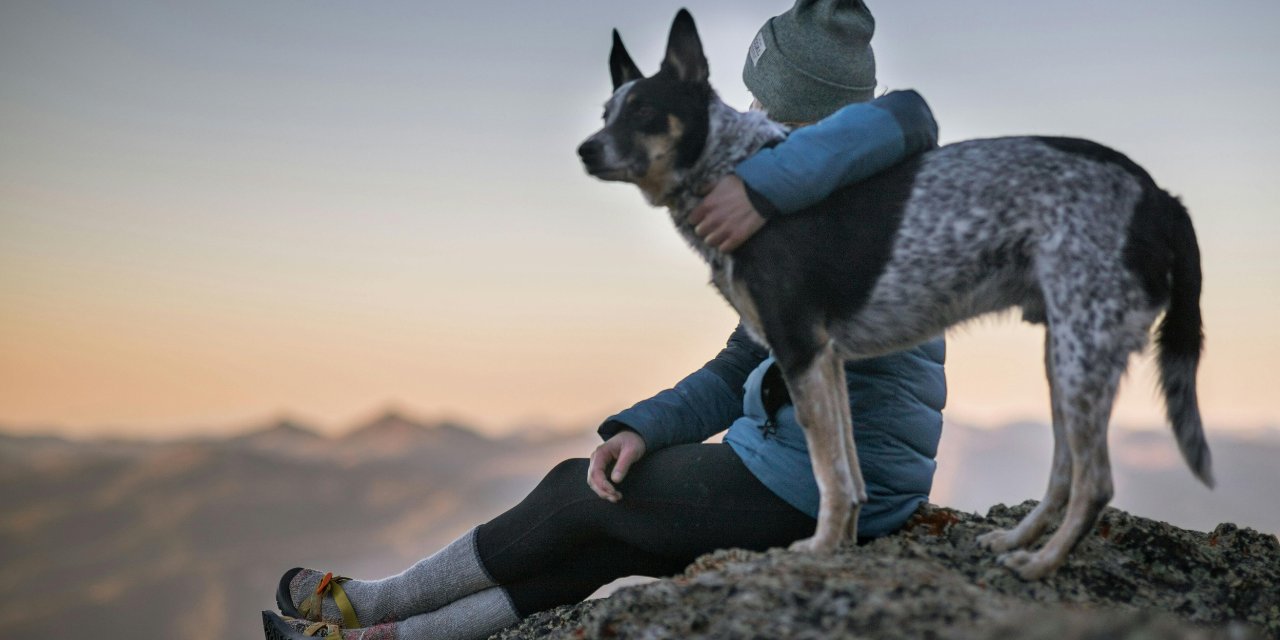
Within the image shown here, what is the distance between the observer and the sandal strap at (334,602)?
4.05m

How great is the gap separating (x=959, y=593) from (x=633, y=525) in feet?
4.96

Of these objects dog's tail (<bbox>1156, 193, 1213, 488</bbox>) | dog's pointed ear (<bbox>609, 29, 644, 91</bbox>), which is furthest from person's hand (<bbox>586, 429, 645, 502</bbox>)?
dog's tail (<bbox>1156, 193, 1213, 488</bbox>)

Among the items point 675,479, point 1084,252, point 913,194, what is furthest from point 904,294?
point 675,479

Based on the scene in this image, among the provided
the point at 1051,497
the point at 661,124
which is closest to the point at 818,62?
the point at 661,124

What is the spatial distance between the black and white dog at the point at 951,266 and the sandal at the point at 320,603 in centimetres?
203

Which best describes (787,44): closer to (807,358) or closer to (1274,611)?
(807,358)

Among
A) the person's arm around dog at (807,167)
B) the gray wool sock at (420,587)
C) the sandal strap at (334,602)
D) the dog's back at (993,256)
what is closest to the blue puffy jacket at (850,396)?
the person's arm around dog at (807,167)

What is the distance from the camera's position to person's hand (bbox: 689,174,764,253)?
3096 mm

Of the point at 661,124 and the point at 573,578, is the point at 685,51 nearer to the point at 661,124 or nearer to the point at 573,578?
the point at 661,124

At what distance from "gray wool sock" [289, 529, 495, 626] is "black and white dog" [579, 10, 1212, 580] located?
5.02 feet

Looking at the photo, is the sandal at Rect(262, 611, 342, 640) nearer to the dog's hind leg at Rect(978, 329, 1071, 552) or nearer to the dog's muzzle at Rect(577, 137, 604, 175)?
the dog's muzzle at Rect(577, 137, 604, 175)

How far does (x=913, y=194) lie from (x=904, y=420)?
2.82 ft

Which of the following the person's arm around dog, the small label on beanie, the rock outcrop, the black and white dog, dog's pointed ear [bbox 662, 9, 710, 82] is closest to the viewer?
the rock outcrop

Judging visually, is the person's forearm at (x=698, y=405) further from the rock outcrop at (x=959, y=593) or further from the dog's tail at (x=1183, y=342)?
the dog's tail at (x=1183, y=342)
